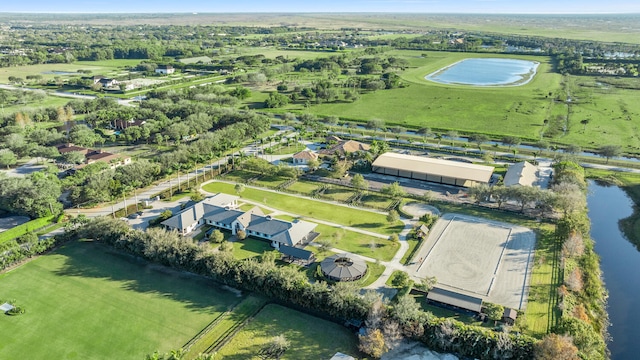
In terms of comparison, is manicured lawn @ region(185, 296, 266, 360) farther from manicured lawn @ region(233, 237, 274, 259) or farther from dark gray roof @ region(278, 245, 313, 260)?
manicured lawn @ region(233, 237, 274, 259)

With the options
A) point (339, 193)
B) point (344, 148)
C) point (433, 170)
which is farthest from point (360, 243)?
point (344, 148)

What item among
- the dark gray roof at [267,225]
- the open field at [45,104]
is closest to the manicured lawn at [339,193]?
the dark gray roof at [267,225]

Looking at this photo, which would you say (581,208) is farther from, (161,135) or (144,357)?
(161,135)

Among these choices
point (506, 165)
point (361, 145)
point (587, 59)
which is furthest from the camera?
point (587, 59)

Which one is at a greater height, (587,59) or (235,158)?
(587,59)

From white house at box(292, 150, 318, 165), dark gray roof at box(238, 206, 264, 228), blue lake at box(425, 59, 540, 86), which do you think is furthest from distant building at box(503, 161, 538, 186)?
blue lake at box(425, 59, 540, 86)

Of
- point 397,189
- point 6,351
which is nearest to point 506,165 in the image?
point 397,189
